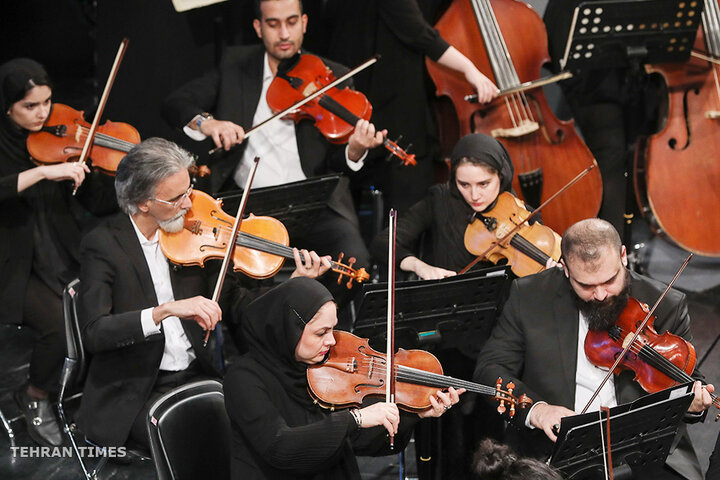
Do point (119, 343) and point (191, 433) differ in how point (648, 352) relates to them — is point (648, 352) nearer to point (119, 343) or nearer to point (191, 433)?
point (191, 433)

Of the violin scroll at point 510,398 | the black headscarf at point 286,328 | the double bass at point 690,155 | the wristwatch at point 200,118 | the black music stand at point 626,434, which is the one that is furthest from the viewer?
the double bass at point 690,155

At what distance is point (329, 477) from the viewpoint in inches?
109

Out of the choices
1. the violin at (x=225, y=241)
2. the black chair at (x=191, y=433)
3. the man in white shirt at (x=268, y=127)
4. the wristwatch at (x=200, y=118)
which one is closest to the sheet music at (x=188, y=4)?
the man in white shirt at (x=268, y=127)

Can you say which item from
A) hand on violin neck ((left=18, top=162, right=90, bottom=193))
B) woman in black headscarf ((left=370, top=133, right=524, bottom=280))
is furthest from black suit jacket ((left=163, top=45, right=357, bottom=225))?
hand on violin neck ((left=18, top=162, right=90, bottom=193))

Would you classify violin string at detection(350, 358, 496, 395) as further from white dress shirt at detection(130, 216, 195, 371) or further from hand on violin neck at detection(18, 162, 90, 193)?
hand on violin neck at detection(18, 162, 90, 193)

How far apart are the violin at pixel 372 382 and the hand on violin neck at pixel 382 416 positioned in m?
0.14

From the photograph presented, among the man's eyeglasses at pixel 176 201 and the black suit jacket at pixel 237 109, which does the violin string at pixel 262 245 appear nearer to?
the man's eyeglasses at pixel 176 201

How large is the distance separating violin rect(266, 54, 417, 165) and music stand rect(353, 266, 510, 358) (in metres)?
0.93

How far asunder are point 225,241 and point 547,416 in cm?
127

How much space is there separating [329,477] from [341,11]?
2493 millimetres

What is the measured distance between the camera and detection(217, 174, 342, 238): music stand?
346 cm

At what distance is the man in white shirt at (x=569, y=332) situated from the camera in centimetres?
284

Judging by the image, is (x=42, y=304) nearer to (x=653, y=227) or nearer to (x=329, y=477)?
(x=329, y=477)

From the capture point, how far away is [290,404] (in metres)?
2.78
